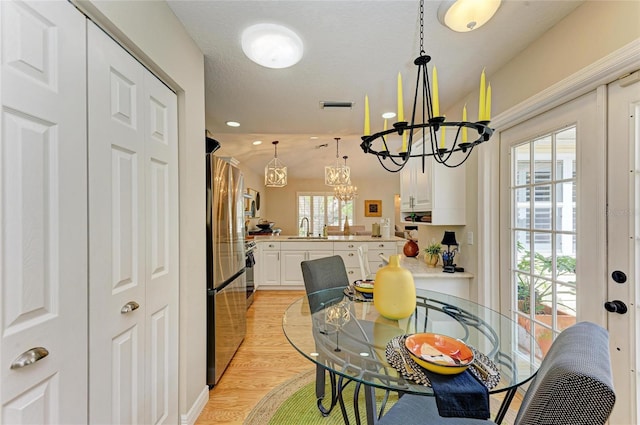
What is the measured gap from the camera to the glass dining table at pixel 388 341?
0.95m

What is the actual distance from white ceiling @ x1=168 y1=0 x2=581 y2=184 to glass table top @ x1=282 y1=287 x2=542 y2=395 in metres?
1.69

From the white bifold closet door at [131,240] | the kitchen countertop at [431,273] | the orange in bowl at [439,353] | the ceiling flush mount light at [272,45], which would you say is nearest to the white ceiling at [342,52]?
the ceiling flush mount light at [272,45]

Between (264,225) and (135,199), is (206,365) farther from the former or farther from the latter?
(264,225)

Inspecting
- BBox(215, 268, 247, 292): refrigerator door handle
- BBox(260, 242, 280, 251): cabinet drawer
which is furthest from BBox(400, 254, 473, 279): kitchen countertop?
BBox(260, 242, 280, 251): cabinet drawer

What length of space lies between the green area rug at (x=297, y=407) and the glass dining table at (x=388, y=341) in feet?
0.24

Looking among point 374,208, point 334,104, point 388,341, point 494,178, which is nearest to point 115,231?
point 388,341

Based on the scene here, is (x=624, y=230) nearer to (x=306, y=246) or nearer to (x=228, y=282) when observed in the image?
(x=228, y=282)

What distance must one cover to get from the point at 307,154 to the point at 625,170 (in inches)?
253

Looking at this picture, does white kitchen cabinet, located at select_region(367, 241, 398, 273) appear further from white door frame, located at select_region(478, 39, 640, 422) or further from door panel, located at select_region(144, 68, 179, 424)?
door panel, located at select_region(144, 68, 179, 424)

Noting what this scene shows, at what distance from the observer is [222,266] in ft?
7.23

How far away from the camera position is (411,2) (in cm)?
140

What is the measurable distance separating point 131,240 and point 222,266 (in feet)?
3.46

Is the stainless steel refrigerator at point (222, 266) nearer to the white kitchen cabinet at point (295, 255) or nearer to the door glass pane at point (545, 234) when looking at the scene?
the white kitchen cabinet at point (295, 255)

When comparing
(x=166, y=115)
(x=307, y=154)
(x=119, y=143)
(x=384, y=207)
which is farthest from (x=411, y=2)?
(x=384, y=207)
